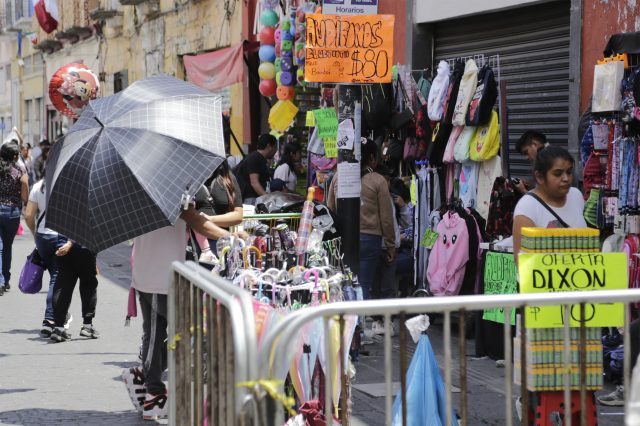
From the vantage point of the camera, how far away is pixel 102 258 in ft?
59.9

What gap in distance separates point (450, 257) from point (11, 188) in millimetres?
6457

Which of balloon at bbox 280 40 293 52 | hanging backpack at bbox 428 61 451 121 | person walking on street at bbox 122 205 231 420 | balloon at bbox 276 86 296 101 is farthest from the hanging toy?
person walking on street at bbox 122 205 231 420

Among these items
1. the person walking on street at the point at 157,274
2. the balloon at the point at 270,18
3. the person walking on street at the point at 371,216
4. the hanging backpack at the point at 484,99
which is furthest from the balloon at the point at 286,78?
the person walking on street at the point at 157,274

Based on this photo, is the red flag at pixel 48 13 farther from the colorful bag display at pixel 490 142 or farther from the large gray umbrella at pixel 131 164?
the large gray umbrella at pixel 131 164

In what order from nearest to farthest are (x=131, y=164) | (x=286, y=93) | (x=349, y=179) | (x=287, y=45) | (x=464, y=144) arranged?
(x=131, y=164) < (x=349, y=179) < (x=464, y=144) < (x=287, y=45) < (x=286, y=93)

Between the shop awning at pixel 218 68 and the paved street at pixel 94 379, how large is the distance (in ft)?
18.6

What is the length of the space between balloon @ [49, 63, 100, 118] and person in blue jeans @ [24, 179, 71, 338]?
0.85 m

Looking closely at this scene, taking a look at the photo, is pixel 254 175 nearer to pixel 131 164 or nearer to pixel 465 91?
pixel 465 91

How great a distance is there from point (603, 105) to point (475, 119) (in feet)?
5.57

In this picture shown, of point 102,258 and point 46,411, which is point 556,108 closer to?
point 46,411

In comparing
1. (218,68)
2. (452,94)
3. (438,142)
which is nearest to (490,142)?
(452,94)

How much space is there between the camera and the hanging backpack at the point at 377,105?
11562mm

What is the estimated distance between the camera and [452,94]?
34.6 feet

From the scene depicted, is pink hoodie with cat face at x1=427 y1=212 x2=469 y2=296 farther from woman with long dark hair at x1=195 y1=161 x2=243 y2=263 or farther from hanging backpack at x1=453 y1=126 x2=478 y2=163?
woman with long dark hair at x1=195 y1=161 x2=243 y2=263
